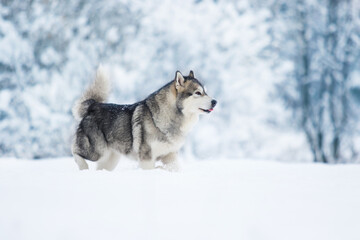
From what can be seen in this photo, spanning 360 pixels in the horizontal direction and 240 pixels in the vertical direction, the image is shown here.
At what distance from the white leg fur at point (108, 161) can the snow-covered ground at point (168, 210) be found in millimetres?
1754

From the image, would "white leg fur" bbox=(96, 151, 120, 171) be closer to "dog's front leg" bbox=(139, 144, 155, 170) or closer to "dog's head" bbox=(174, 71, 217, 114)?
"dog's front leg" bbox=(139, 144, 155, 170)

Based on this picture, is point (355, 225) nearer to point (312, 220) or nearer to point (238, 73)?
point (312, 220)

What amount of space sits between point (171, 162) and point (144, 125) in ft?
1.87

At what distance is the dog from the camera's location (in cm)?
495

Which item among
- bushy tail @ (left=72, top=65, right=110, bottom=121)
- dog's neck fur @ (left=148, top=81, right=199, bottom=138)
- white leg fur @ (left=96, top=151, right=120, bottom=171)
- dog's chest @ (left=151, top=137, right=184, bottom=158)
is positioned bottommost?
white leg fur @ (left=96, top=151, right=120, bottom=171)

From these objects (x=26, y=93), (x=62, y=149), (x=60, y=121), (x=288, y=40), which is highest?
(x=288, y=40)

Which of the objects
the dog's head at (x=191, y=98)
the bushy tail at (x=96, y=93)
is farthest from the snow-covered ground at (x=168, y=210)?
the bushy tail at (x=96, y=93)

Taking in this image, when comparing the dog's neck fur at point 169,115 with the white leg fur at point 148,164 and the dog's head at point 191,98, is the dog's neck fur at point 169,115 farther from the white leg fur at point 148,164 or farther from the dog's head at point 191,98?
the white leg fur at point 148,164

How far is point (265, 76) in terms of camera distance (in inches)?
547

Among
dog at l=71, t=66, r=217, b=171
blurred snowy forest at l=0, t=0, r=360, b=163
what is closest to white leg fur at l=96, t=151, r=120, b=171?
dog at l=71, t=66, r=217, b=171

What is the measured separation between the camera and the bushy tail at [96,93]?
5.57m

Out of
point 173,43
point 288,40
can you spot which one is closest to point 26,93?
point 173,43

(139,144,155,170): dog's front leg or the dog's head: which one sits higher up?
the dog's head

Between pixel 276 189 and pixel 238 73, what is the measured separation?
35.5 feet
